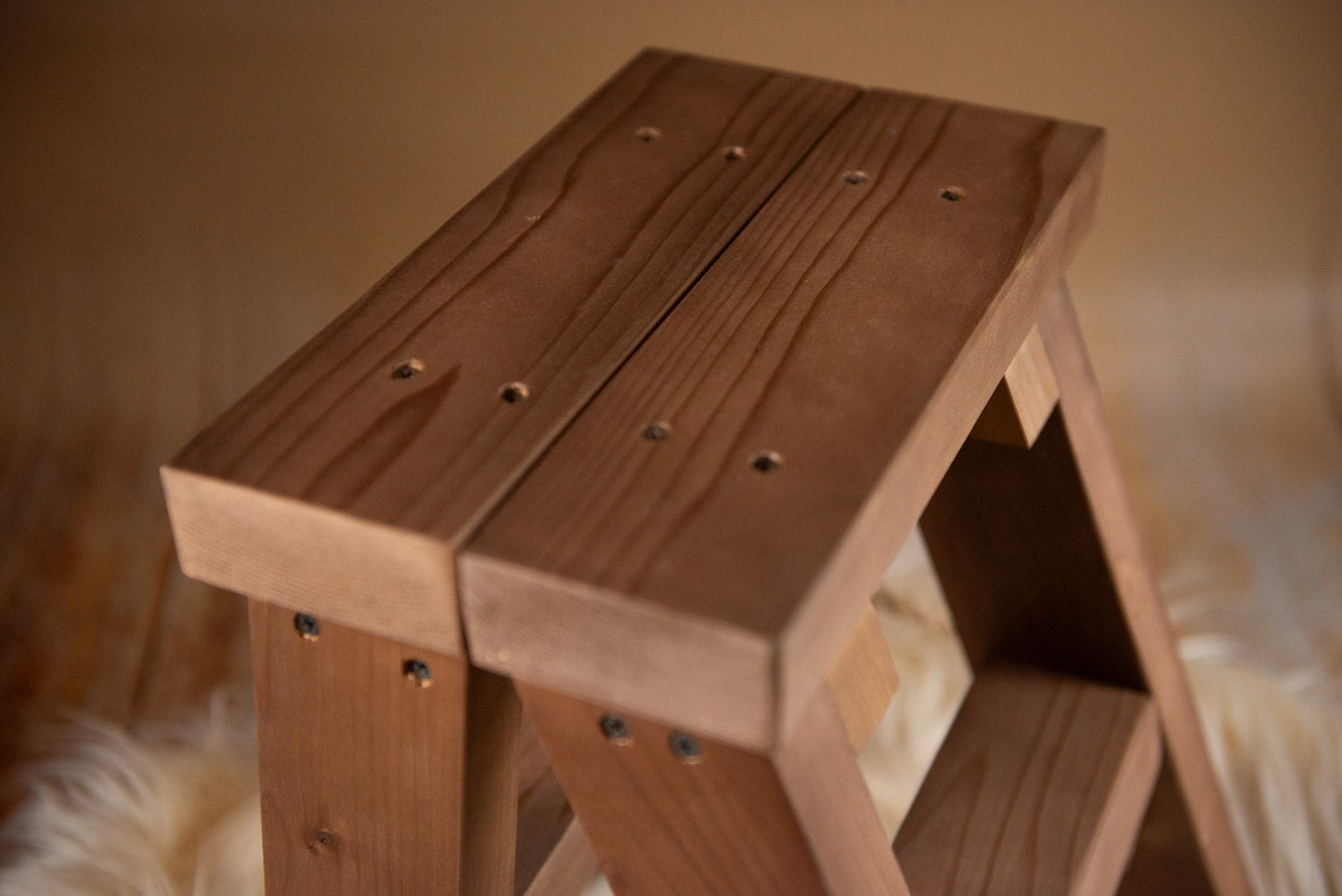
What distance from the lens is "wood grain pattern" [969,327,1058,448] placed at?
681mm

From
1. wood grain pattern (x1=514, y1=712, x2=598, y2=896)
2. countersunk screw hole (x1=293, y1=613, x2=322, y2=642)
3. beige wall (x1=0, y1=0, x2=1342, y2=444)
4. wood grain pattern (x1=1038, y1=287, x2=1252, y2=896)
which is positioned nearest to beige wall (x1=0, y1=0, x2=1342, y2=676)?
beige wall (x1=0, y1=0, x2=1342, y2=444)

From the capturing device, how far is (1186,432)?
4.85ft

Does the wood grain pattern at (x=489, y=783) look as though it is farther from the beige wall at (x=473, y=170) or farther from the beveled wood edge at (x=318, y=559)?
the beige wall at (x=473, y=170)

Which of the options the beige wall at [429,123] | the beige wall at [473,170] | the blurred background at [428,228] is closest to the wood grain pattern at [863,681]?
the blurred background at [428,228]

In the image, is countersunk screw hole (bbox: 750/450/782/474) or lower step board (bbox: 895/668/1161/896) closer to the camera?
countersunk screw hole (bbox: 750/450/782/474)

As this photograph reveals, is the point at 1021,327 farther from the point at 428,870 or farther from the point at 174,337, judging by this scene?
the point at 174,337

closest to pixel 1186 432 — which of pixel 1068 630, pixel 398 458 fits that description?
pixel 1068 630

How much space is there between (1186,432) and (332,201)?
0.93 m

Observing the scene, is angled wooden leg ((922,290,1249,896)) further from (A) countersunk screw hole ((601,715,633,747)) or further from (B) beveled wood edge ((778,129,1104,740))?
(A) countersunk screw hole ((601,715,633,747))

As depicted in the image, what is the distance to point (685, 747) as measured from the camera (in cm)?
49

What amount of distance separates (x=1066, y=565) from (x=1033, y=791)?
125 millimetres

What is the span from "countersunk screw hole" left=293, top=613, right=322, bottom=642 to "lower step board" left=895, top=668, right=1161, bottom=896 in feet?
1.28

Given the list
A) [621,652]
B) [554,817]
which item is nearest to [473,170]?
[554,817]

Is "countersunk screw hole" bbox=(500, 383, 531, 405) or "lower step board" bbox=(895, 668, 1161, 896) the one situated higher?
"lower step board" bbox=(895, 668, 1161, 896)
